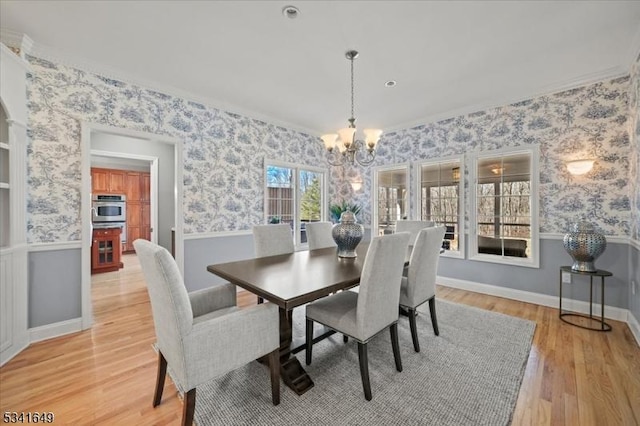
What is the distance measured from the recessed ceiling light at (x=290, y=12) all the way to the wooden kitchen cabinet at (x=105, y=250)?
5.36 meters

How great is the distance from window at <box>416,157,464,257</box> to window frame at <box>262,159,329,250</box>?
1.76 m

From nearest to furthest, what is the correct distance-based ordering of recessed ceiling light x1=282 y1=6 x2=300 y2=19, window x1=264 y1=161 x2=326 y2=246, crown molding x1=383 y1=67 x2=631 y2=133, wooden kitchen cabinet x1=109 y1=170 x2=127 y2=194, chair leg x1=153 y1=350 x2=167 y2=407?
chair leg x1=153 y1=350 x2=167 y2=407 < recessed ceiling light x1=282 y1=6 x2=300 y2=19 < crown molding x1=383 y1=67 x2=631 y2=133 < window x1=264 y1=161 x2=326 y2=246 < wooden kitchen cabinet x1=109 y1=170 x2=127 y2=194

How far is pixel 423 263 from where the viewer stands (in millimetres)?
2293

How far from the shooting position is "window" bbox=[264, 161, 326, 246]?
177 inches

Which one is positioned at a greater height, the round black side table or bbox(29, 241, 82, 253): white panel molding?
bbox(29, 241, 82, 253): white panel molding

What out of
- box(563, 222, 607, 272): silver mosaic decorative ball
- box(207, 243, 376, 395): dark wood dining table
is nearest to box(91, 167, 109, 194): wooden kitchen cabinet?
box(207, 243, 376, 395): dark wood dining table

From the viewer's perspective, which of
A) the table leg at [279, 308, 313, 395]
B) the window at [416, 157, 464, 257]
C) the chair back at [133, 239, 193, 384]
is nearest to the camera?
the chair back at [133, 239, 193, 384]

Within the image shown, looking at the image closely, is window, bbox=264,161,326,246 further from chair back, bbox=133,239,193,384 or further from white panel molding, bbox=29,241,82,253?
chair back, bbox=133,239,193,384

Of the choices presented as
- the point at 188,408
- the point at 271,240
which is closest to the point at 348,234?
the point at 271,240

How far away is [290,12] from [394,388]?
280 centimetres

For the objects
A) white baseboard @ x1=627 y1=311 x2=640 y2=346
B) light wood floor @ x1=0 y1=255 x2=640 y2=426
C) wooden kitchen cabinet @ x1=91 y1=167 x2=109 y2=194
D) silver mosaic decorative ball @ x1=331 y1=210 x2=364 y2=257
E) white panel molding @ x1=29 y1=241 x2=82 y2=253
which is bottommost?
light wood floor @ x1=0 y1=255 x2=640 y2=426

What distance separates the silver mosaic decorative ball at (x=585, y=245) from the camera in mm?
2725

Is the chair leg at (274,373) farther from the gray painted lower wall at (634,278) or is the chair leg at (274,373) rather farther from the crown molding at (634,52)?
the crown molding at (634,52)

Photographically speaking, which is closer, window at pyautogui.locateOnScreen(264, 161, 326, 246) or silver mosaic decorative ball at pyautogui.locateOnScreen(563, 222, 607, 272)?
silver mosaic decorative ball at pyautogui.locateOnScreen(563, 222, 607, 272)
